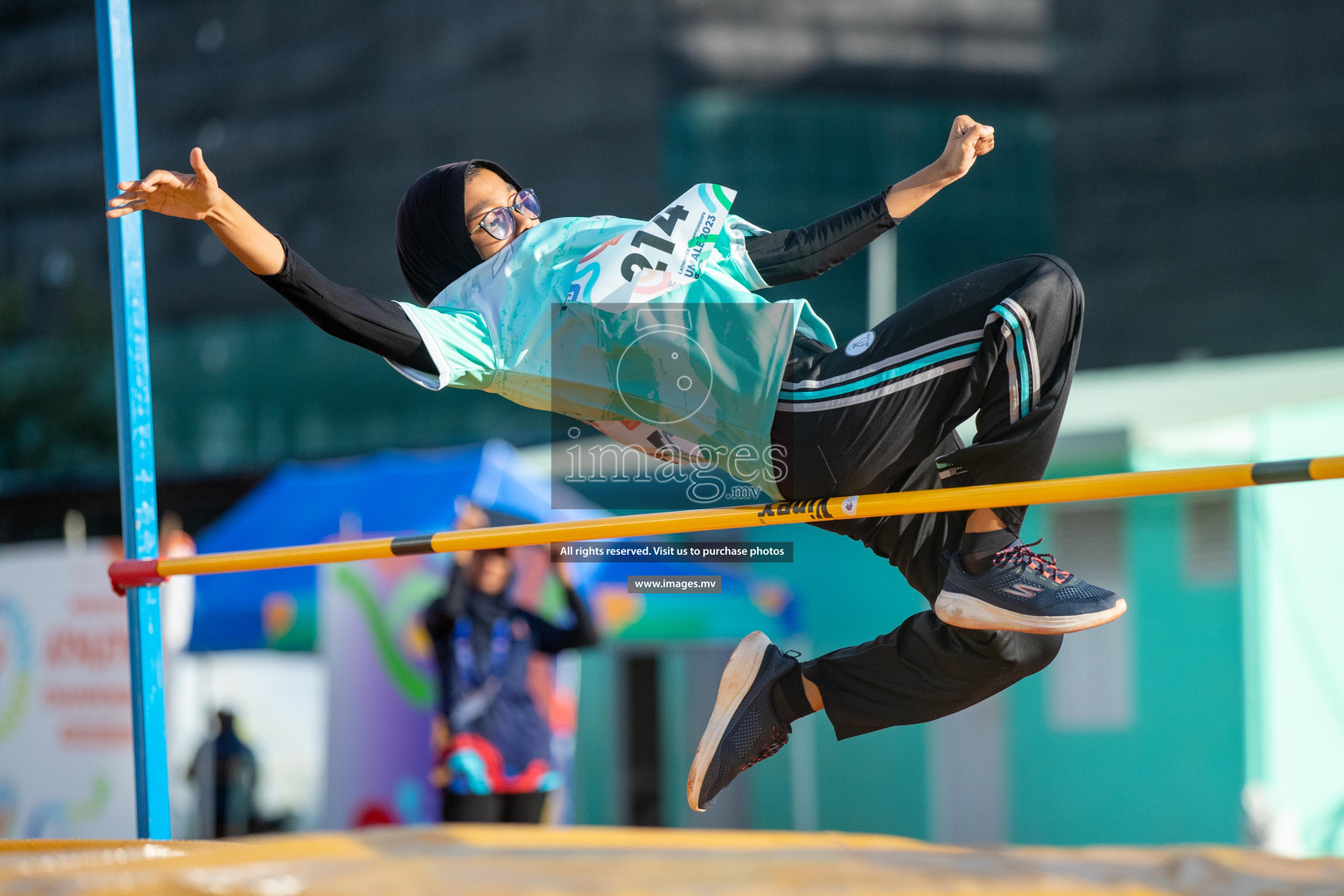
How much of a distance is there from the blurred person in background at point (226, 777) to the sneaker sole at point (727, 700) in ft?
15.9

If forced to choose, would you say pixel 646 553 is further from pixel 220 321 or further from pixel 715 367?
pixel 220 321

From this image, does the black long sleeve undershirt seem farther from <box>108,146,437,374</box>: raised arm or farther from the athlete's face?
the athlete's face

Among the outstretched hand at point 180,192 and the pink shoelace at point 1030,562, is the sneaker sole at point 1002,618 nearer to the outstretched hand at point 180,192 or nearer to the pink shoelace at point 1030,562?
the pink shoelace at point 1030,562

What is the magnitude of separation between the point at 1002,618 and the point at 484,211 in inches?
53.4

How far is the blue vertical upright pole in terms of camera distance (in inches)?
138

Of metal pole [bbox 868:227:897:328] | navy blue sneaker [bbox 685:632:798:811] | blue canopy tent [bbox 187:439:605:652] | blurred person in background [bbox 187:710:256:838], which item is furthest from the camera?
metal pole [bbox 868:227:897:328]

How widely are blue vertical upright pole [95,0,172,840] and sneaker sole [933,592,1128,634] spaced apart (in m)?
2.06

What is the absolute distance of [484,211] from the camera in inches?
115

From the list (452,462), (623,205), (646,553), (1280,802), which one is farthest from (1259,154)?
(646,553)

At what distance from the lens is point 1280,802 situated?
22.5ft

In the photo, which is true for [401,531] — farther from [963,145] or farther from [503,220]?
[963,145]

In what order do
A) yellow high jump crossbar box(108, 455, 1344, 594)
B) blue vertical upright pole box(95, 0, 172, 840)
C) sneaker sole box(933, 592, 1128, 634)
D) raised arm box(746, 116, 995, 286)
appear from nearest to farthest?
yellow high jump crossbar box(108, 455, 1344, 594) → sneaker sole box(933, 592, 1128, 634) → raised arm box(746, 116, 995, 286) → blue vertical upright pole box(95, 0, 172, 840)

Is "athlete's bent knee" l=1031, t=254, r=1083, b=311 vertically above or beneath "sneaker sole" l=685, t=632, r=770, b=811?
above

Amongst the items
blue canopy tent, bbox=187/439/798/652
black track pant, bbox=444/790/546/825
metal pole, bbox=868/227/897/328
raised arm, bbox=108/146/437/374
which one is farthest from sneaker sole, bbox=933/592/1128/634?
metal pole, bbox=868/227/897/328
